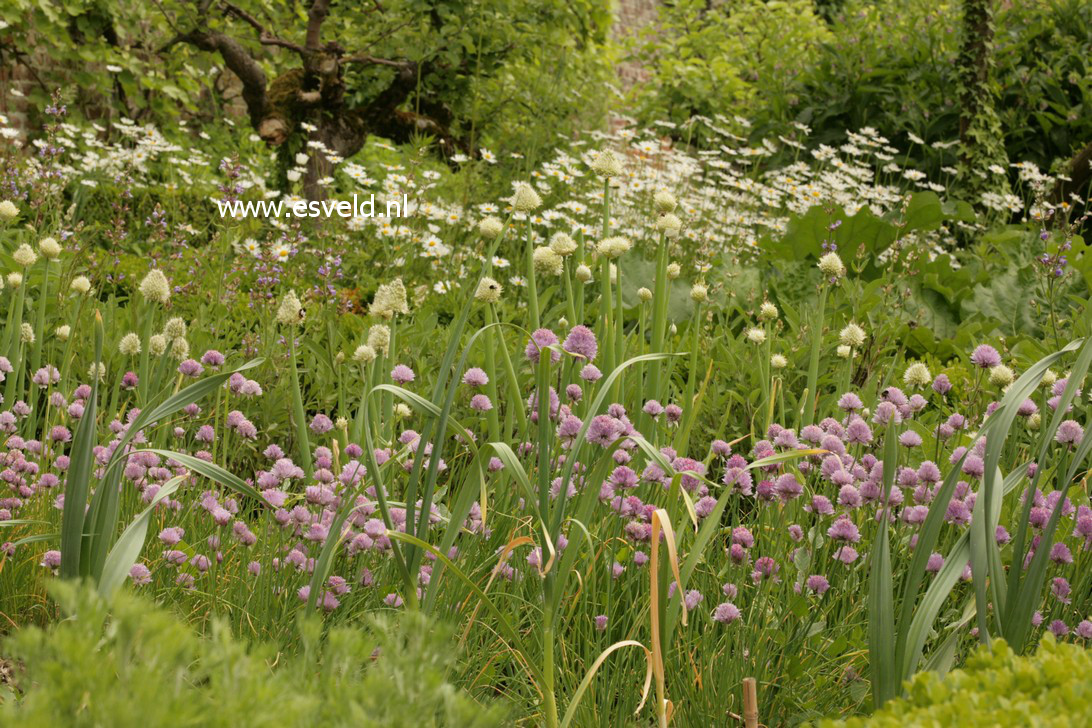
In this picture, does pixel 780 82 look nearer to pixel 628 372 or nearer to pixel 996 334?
pixel 996 334

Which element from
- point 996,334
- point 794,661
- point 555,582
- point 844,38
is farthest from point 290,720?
point 844,38

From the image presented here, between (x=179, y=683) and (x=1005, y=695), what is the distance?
80 cm

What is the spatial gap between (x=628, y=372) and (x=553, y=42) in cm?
532

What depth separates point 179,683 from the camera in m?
0.88

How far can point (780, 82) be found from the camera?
30.7 ft

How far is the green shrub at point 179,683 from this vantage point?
0.79 meters

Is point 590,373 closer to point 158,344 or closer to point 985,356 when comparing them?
point 985,356

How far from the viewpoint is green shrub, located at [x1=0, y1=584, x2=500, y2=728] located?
2.60 feet

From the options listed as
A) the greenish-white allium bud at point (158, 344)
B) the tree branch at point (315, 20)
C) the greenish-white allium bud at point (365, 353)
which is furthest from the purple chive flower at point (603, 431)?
the tree branch at point (315, 20)

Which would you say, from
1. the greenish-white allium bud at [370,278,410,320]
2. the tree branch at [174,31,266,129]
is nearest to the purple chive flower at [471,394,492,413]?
the greenish-white allium bud at [370,278,410,320]

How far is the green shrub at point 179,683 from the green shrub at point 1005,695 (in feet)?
1.24

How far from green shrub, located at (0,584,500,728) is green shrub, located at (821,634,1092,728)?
379mm

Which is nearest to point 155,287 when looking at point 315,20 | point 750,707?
point 750,707

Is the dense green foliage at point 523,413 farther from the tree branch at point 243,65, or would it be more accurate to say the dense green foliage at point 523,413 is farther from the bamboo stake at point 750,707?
the bamboo stake at point 750,707
